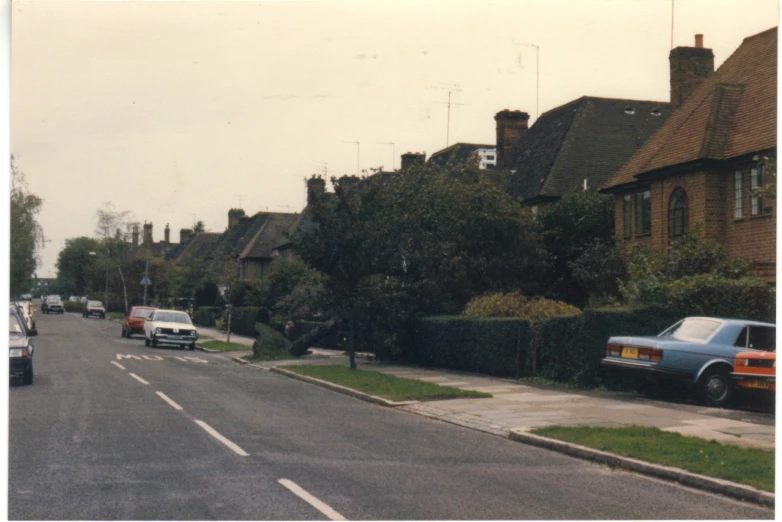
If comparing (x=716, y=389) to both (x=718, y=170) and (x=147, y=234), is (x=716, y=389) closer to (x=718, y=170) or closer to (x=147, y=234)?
(x=718, y=170)

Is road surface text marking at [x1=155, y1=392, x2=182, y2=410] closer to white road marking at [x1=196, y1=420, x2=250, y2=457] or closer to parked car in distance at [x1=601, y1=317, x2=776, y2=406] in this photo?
white road marking at [x1=196, y1=420, x2=250, y2=457]

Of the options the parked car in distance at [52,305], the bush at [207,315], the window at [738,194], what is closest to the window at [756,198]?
the window at [738,194]

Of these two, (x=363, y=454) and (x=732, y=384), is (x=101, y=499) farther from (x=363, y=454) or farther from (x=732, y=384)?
(x=732, y=384)

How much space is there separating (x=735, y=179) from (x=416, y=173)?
10.6m

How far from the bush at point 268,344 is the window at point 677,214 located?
13.7m

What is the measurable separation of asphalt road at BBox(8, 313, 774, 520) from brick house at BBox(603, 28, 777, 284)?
1378 centimetres

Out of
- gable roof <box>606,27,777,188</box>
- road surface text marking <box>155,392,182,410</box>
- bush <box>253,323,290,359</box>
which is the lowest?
road surface text marking <box>155,392,182,410</box>

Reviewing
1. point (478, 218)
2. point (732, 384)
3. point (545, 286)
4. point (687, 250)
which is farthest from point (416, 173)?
point (732, 384)

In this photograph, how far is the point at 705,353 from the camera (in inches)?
658

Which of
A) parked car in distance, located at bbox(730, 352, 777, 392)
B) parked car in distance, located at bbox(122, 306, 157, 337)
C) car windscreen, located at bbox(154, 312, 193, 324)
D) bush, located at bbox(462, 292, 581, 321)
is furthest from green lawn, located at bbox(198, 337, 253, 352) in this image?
parked car in distance, located at bbox(730, 352, 777, 392)

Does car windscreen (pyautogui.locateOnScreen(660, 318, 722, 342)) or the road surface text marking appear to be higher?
car windscreen (pyautogui.locateOnScreen(660, 318, 722, 342))

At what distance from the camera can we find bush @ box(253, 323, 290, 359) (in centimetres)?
3161

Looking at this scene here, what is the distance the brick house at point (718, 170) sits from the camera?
25594mm

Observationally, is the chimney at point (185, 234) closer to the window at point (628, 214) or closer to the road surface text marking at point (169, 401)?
the window at point (628, 214)
